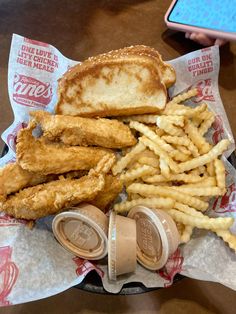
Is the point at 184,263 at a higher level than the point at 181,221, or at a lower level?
lower

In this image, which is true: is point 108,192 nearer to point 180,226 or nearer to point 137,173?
point 137,173

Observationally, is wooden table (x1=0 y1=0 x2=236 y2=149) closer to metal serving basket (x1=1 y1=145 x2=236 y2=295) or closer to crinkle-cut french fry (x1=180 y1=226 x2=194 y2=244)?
crinkle-cut french fry (x1=180 y1=226 x2=194 y2=244)

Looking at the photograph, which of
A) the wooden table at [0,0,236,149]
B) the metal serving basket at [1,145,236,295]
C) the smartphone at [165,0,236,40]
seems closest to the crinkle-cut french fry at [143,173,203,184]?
the metal serving basket at [1,145,236,295]

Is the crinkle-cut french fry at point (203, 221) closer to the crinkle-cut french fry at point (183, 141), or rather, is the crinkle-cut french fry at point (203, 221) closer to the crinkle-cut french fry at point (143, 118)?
the crinkle-cut french fry at point (183, 141)

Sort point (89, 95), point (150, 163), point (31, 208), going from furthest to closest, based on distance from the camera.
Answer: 1. point (89, 95)
2. point (150, 163)
3. point (31, 208)

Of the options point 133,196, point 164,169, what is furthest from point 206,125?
point 133,196

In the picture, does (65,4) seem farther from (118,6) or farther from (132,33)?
(132,33)

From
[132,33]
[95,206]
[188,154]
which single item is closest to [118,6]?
[132,33]
